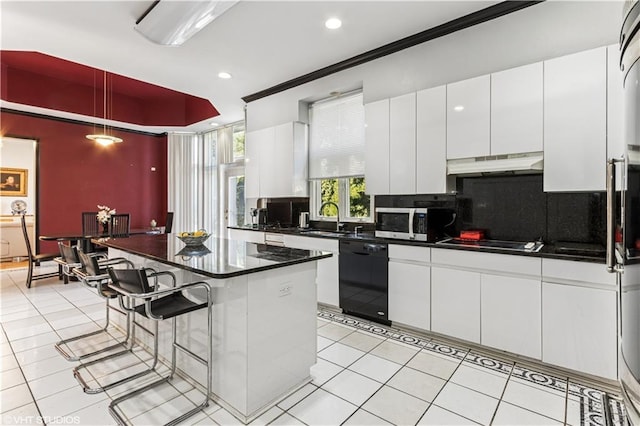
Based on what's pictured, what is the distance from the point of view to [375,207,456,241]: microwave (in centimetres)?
295

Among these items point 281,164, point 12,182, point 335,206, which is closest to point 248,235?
point 281,164

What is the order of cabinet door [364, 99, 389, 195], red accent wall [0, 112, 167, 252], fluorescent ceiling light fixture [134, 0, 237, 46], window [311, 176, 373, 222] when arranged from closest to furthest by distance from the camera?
fluorescent ceiling light fixture [134, 0, 237, 46], cabinet door [364, 99, 389, 195], window [311, 176, 373, 222], red accent wall [0, 112, 167, 252]

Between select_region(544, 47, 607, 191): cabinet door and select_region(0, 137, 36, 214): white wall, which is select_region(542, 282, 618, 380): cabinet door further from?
select_region(0, 137, 36, 214): white wall

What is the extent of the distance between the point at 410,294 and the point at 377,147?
1.65m

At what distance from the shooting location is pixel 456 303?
8.88 ft

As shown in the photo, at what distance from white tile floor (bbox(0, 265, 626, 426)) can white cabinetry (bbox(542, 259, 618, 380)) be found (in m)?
0.19

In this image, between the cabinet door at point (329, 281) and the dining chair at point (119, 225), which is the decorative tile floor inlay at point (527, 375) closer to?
the cabinet door at point (329, 281)

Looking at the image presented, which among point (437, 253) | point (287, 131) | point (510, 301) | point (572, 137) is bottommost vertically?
point (510, 301)

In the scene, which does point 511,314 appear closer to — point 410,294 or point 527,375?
point 527,375

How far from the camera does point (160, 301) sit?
2.15 metres

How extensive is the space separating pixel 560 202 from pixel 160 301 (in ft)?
10.7

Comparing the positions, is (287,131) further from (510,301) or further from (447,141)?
(510,301)

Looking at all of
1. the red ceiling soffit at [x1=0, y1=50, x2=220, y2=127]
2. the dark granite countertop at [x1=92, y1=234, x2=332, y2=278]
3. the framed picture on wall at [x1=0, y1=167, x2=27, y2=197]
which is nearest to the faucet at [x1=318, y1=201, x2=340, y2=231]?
the dark granite countertop at [x1=92, y1=234, x2=332, y2=278]

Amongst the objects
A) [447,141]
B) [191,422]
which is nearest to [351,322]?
[191,422]
